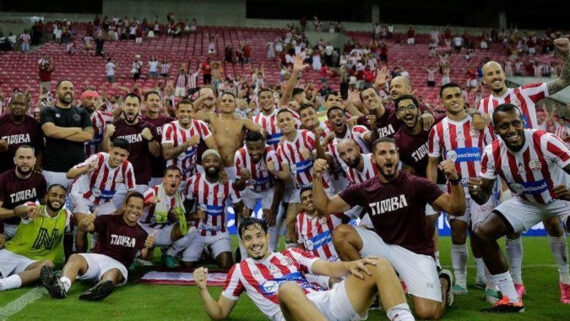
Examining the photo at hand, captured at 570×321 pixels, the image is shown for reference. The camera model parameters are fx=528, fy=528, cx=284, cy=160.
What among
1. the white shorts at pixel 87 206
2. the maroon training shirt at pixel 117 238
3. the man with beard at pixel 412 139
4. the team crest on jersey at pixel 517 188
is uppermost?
the man with beard at pixel 412 139

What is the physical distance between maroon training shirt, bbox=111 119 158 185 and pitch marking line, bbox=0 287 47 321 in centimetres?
217

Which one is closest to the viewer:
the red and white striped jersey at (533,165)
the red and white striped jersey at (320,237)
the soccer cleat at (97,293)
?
the red and white striped jersey at (533,165)

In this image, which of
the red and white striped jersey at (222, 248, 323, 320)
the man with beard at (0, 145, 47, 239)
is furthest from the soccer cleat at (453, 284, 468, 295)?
the man with beard at (0, 145, 47, 239)

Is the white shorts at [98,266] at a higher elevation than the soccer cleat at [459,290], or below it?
higher

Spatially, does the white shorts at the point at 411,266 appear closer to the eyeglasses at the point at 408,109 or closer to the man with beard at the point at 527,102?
the man with beard at the point at 527,102

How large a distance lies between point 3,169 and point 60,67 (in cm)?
1819

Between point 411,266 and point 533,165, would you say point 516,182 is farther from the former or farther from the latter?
point 411,266

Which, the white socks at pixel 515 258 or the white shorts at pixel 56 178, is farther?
the white shorts at pixel 56 178

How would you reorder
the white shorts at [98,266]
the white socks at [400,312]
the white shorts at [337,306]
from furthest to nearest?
the white shorts at [98,266]
the white shorts at [337,306]
the white socks at [400,312]

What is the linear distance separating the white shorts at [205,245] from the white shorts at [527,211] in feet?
11.9

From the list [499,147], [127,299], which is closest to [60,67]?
[127,299]

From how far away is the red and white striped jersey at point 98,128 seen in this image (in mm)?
7905

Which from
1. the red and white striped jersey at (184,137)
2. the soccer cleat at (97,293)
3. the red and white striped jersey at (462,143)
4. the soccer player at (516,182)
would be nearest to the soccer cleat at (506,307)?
the soccer player at (516,182)

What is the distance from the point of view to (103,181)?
6.78 metres
